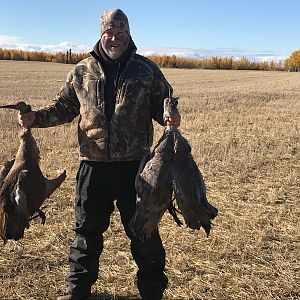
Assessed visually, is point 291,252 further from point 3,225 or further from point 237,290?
point 3,225

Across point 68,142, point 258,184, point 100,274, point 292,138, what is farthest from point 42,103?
point 100,274

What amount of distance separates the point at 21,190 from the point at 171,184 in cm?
124

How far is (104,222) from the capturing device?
173 inches

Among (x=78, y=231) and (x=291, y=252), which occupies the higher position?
(x=78, y=231)

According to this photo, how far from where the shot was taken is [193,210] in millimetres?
3615

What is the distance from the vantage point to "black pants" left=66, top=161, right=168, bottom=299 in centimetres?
424

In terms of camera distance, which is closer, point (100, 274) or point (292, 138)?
point (100, 274)

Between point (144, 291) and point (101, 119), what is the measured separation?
64.0 inches

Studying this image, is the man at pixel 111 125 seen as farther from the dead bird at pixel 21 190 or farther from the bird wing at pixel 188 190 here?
the bird wing at pixel 188 190

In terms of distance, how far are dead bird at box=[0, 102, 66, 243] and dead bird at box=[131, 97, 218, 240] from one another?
2.97 ft

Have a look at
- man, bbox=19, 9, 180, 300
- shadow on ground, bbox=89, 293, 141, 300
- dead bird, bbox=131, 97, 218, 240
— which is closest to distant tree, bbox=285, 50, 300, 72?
shadow on ground, bbox=89, 293, 141, 300

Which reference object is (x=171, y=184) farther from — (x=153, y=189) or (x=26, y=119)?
(x=26, y=119)

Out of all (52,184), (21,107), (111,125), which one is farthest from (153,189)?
(21,107)

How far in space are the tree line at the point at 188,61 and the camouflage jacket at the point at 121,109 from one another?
7151 centimetres
